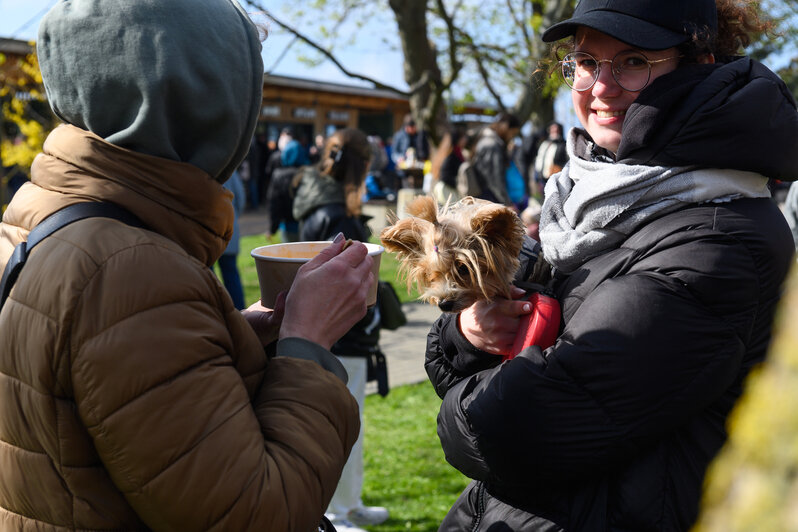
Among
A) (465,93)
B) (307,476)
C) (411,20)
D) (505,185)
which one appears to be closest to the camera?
(307,476)

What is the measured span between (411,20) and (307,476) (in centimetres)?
1389

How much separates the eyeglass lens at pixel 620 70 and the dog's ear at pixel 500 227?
0.38m

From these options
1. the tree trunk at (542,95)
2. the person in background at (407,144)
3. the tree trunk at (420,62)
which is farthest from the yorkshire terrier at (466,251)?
the person in background at (407,144)

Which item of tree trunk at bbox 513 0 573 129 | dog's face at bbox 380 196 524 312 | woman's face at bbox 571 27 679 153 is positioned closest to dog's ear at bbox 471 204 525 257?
dog's face at bbox 380 196 524 312

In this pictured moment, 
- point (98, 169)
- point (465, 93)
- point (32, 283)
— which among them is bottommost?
point (465, 93)

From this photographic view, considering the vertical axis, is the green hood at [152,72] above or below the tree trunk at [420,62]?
above

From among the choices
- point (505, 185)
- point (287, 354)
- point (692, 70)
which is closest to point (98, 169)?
point (287, 354)

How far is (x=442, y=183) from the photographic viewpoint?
10.5 metres

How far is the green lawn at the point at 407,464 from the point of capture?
4426mm

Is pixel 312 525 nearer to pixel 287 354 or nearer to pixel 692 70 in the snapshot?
pixel 287 354

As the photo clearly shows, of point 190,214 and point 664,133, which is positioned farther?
point 664,133

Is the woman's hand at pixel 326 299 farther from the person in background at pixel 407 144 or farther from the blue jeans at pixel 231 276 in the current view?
the person in background at pixel 407 144

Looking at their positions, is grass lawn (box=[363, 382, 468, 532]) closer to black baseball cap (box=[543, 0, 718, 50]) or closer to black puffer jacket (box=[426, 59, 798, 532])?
black puffer jacket (box=[426, 59, 798, 532])

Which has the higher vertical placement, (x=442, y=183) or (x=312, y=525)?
(x=312, y=525)
